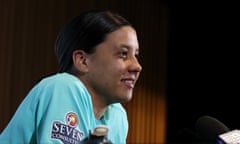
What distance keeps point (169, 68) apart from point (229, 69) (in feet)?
2.53

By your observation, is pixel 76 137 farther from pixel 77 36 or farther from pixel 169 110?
pixel 169 110

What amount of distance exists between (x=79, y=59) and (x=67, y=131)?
0.18 meters

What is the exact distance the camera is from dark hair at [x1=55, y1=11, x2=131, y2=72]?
2.92 ft

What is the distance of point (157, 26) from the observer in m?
5.16

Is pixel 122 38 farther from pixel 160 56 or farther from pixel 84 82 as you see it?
pixel 160 56

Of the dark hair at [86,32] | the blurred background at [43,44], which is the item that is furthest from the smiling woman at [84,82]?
the blurred background at [43,44]

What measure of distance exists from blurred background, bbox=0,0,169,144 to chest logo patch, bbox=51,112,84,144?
296 centimetres

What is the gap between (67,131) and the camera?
0.75 metres

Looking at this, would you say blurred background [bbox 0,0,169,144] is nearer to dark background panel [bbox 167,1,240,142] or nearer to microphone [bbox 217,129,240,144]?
dark background panel [bbox 167,1,240,142]

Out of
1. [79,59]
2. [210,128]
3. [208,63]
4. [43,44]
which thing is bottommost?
[208,63]

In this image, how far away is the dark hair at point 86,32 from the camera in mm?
889

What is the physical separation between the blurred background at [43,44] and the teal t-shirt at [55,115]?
2.89 meters

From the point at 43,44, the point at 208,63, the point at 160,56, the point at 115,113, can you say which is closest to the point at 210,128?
the point at 115,113

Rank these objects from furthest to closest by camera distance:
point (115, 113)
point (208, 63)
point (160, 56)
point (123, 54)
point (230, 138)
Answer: point (160, 56)
point (208, 63)
point (115, 113)
point (123, 54)
point (230, 138)
